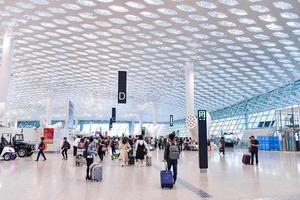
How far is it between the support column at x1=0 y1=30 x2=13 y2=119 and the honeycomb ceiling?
1.31m

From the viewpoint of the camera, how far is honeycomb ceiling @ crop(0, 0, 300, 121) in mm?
19234

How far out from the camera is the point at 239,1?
17812 mm

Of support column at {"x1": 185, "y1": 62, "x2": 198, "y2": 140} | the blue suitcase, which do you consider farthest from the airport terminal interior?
support column at {"x1": 185, "y1": 62, "x2": 198, "y2": 140}

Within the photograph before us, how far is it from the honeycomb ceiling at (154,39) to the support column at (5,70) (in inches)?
51.5

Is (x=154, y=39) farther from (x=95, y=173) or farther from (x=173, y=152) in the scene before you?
(x=173, y=152)

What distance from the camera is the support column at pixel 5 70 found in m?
20.5

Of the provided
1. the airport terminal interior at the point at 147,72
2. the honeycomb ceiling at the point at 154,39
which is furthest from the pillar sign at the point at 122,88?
the honeycomb ceiling at the point at 154,39

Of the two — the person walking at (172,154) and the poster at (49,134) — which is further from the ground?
the poster at (49,134)

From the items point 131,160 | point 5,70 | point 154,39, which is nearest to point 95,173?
point 131,160

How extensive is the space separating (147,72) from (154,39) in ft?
44.6

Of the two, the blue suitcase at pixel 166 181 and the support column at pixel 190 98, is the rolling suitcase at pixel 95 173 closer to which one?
the blue suitcase at pixel 166 181

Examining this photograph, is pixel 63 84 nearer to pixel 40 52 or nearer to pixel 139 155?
pixel 40 52

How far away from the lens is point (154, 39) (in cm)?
2600

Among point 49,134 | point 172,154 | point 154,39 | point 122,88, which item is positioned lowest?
point 172,154
